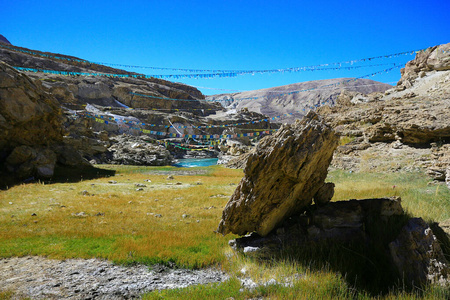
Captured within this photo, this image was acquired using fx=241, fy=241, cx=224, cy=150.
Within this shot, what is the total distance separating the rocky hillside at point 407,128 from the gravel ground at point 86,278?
7.44m

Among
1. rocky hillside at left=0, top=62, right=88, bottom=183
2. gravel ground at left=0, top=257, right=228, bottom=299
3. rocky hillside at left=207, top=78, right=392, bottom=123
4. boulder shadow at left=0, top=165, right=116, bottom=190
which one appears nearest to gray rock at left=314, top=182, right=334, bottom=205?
gravel ground at left=0, top=257, right=228, bottom=299

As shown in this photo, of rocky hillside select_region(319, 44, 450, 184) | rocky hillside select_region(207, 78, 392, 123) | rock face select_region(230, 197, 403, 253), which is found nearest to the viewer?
rock face select_region(230, 197, 403, 253)

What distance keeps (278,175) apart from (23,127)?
19883 mm

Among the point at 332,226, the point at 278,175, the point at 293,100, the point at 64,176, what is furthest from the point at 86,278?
the point at 293,100

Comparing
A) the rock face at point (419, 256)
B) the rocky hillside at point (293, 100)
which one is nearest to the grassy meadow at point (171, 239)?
the rock face at point (419, 256)

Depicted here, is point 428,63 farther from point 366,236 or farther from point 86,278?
point 86,278

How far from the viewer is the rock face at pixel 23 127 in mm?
16219

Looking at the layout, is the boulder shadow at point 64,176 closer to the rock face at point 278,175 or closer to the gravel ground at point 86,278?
the gravel ground at point 86,278

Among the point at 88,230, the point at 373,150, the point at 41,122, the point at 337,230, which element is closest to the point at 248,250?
the point at 337,230

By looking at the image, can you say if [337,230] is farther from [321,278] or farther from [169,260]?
[169,260]

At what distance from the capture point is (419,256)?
382 centimetres

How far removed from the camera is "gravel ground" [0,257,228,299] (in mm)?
4035

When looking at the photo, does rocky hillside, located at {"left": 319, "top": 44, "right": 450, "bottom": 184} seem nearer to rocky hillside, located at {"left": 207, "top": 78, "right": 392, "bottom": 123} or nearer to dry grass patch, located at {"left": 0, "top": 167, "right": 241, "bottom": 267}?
dry grass patch, located at {"left": 0, "top": 167, "right": 241, "bottom": 267}

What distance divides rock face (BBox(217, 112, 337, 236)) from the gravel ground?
57.8 inches
